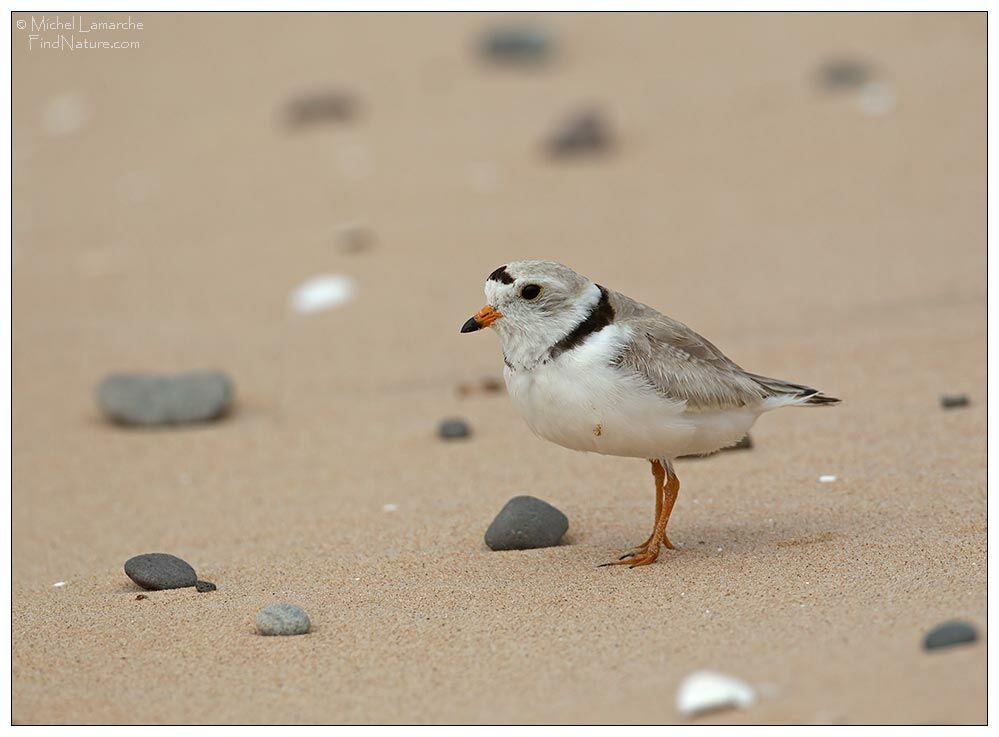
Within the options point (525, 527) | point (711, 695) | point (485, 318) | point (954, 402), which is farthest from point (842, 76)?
point (711, 695)

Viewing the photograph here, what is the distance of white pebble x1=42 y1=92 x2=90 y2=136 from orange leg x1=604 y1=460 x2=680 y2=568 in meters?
9.60

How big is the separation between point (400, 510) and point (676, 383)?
5.67 ft

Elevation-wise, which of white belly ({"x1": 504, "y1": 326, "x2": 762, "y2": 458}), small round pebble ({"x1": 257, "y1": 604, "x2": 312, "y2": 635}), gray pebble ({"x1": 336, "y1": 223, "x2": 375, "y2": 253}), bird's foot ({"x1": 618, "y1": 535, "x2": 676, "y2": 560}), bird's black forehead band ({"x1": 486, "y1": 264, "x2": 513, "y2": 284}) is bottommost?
small round pebble ({"x1": 257, "y1": 604, "x2": 312, "y2": 635})

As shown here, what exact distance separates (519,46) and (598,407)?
9.47 metres

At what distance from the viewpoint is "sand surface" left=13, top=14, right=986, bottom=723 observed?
4367 millimetres

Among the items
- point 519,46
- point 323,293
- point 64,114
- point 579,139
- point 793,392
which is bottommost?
point 793,392

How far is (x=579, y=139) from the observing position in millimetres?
11703

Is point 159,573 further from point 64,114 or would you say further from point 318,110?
point 64,114

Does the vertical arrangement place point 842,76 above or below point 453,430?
above

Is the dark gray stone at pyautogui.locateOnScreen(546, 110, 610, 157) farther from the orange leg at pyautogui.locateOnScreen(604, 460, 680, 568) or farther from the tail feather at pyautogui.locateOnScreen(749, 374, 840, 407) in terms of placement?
the orange leg at pyautogui.locateOnScreen(604, 460, 680, 568)

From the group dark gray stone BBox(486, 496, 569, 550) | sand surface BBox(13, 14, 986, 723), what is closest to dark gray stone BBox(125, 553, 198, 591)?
sand surface BBox(13, 14, 986, 723)

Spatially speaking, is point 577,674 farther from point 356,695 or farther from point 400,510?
point 400,510

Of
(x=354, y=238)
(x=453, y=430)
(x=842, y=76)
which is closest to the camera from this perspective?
(x=453, y=430)

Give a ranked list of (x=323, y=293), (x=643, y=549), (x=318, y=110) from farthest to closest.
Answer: (x=318, y=110) < (x=323, y=293) < (x=643, y=549)
